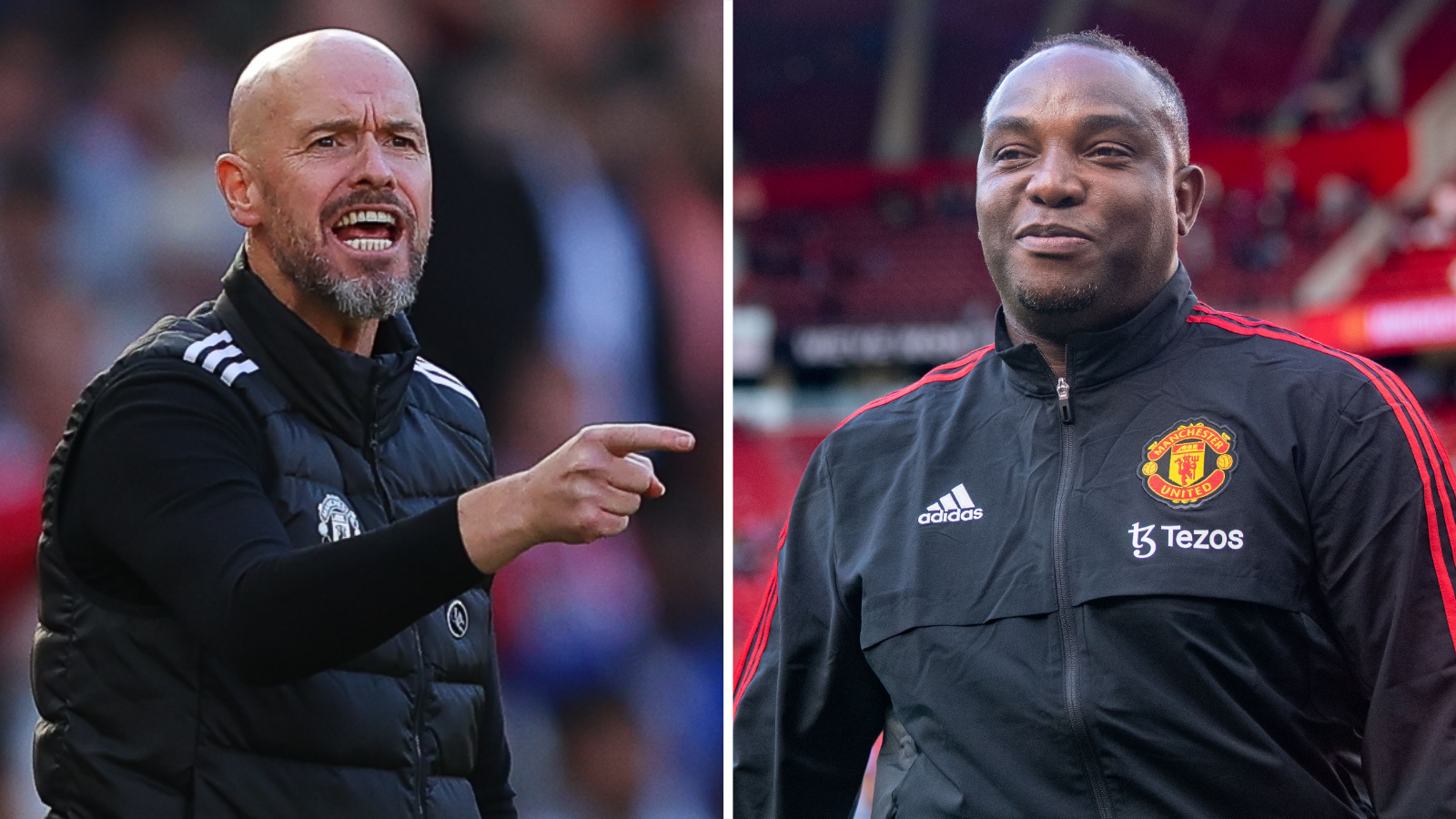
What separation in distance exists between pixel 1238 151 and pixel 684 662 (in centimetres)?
1431

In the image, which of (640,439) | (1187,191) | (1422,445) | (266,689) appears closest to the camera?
(640,439)

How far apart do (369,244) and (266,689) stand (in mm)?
541

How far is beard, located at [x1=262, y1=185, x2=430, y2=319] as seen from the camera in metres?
1.80

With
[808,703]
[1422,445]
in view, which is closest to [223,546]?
[808,703]

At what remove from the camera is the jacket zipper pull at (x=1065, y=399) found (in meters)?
1.94

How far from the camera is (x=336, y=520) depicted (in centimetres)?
170

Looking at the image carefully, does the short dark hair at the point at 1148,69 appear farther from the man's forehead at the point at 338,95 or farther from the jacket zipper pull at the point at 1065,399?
the man's forehead at the point at 338,95

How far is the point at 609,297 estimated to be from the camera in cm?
307

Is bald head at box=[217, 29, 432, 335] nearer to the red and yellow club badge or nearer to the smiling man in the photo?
the smiling man

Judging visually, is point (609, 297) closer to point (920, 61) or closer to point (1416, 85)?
point (920, 61)

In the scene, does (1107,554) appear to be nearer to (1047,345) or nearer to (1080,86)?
(1047,345)

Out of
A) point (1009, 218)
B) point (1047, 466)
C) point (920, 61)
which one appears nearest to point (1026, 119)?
point (1009, 218)

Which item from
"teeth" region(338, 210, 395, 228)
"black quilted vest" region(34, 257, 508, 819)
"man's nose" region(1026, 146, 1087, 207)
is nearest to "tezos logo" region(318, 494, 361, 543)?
"black quilted vest" region(34, 257, 508, 819)

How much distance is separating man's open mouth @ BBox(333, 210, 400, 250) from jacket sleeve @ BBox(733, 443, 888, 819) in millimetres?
703
